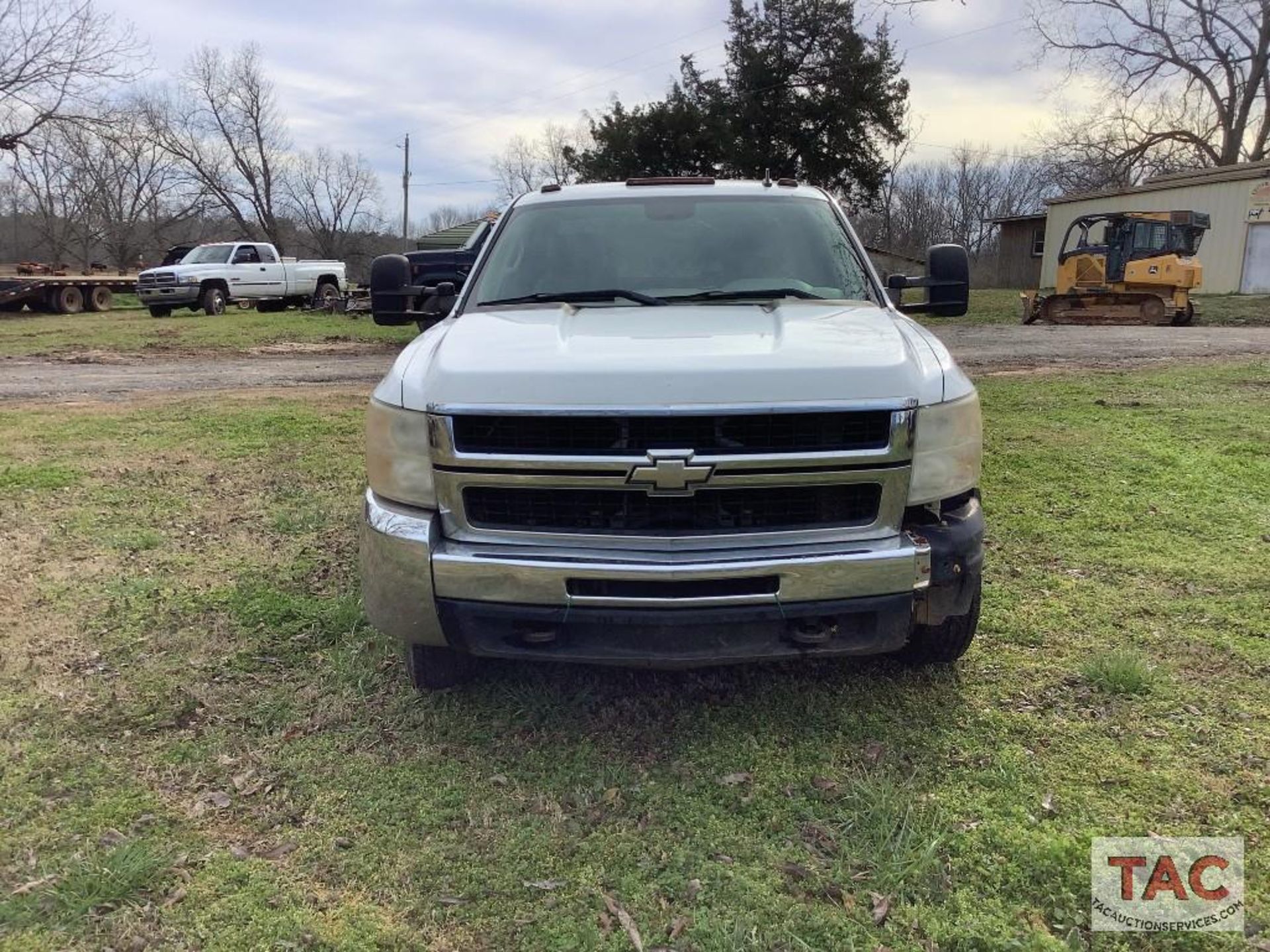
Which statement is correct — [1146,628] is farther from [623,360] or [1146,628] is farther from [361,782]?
[361,782]

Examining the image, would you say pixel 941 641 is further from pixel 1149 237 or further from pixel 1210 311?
pixel 1210 311

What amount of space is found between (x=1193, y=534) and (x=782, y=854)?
3.59m

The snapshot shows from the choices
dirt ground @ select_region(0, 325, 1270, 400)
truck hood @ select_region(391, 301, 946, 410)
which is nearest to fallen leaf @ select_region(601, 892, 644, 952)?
truck hood @ select_region(391, 301, 946, 410)

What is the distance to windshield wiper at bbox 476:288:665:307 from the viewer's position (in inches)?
143

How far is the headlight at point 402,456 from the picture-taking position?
2.75m

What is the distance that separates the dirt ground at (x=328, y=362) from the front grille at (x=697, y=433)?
893cm

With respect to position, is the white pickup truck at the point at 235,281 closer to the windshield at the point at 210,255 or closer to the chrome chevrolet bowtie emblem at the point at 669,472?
the windshield at the point at 210,255

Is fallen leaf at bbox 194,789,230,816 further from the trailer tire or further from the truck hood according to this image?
the trailer tire

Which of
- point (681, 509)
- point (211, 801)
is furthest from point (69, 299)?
point (681, 509)

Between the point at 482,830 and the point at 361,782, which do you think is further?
the point at 361,782

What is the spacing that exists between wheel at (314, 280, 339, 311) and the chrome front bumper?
74.8 ft

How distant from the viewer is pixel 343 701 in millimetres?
3285

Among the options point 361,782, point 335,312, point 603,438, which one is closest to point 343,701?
point 361,782

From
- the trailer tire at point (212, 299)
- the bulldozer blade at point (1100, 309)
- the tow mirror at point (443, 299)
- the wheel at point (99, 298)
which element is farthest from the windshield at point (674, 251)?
the wheel at point (99, 298)
